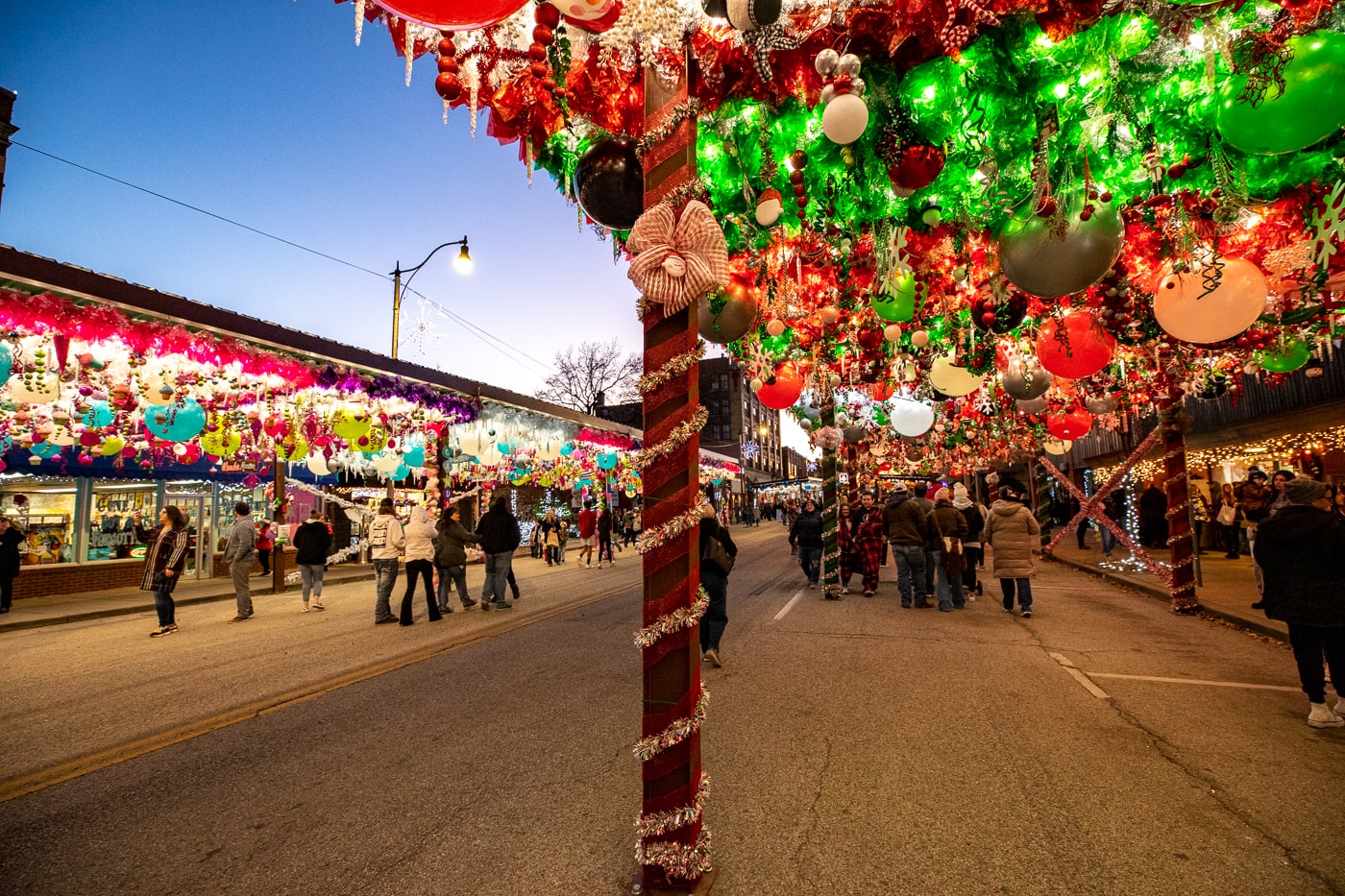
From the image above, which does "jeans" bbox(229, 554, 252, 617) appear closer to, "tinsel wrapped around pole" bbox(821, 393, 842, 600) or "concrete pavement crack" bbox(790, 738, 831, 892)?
"tinsel wrapped around pole" bbox(821, 393, 842, 600)

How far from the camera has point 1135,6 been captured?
315cm

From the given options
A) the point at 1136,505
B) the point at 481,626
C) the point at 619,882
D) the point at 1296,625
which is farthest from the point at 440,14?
the point at 1136,505

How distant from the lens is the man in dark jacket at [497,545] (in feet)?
34.7

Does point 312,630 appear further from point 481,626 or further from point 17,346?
point 17,346

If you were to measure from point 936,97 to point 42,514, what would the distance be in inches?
855

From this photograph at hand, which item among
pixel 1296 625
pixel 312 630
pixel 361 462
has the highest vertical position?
pixel 361 462

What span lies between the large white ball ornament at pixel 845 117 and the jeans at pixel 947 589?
8050mm

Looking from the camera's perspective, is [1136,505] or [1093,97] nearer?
[1093,97]

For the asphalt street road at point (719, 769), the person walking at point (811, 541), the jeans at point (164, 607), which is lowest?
the asphalt street road at point (719, 769)

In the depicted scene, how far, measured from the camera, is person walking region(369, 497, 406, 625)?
959 centimetres

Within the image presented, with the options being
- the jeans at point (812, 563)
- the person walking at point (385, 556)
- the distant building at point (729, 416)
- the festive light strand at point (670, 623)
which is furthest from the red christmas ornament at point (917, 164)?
the distant building at point (729, 416)

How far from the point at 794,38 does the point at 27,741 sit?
25.0ft

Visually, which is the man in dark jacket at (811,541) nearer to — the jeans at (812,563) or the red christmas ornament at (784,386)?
the jeans at (812,563)

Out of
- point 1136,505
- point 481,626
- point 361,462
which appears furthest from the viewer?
point 361,462
